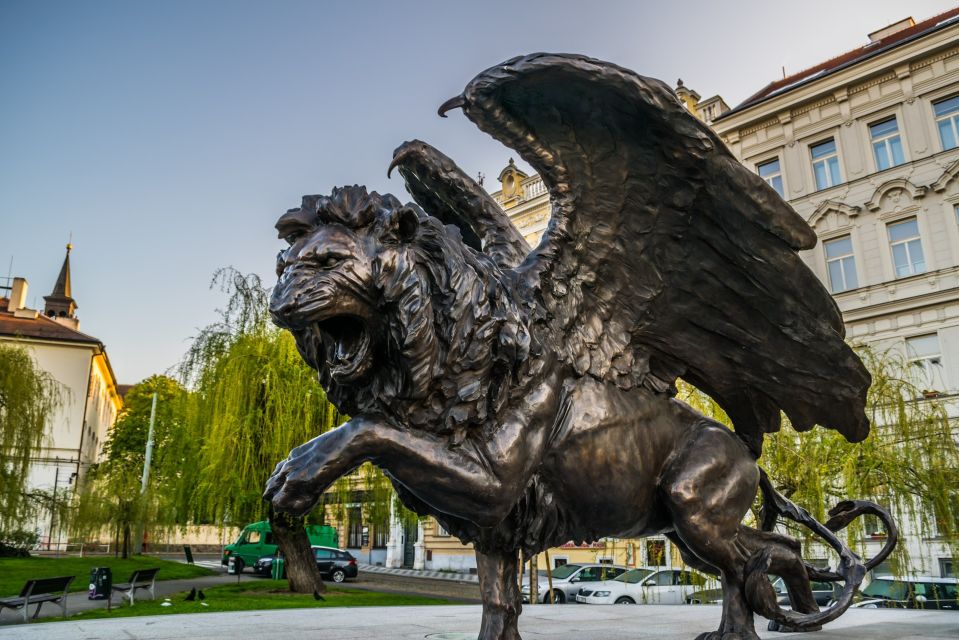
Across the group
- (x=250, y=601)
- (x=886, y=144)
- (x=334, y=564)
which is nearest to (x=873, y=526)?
(x=886, y=144)

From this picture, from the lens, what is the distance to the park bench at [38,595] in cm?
1034

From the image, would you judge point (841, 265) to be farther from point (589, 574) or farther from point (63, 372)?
point (63, 372)

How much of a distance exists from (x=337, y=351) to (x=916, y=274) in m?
22.4

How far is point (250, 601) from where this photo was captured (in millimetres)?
14438

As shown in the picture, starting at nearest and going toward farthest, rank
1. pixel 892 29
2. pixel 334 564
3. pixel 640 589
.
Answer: pixel 640 589
pixel 334 564
pixel 892 29

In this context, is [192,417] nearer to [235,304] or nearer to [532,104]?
[235,304]

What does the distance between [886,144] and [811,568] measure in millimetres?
22565

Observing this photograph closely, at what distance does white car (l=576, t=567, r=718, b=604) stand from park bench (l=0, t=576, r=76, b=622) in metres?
11.3

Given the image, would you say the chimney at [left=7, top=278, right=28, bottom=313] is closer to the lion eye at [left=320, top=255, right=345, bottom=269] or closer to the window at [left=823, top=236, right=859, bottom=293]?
the window at [left=823, top=236, right=859, bottom=293]

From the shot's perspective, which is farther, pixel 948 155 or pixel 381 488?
pixel 948 155

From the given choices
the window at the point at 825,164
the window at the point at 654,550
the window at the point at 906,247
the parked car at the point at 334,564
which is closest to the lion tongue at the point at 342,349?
the window at the point at 654,550

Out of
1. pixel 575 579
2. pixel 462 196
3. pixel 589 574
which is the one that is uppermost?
pixel 462 196


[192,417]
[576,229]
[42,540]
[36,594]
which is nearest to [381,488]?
[192,417]

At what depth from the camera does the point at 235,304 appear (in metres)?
17.7
